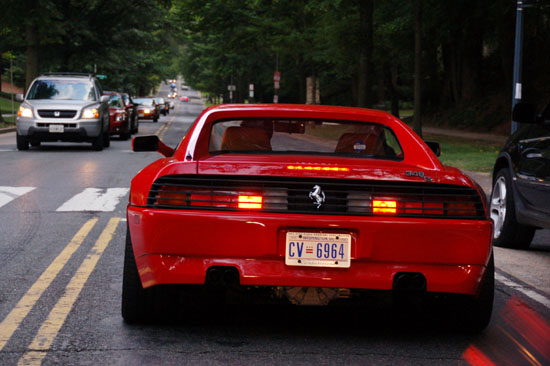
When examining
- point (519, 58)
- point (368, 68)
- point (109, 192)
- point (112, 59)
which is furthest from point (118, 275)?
point (112, 59)

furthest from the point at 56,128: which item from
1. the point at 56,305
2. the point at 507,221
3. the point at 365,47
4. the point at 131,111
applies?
the point at 56,305

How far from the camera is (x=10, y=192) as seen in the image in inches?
501

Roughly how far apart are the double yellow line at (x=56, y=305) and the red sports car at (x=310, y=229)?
0.66 metres

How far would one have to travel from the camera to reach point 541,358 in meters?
4.78

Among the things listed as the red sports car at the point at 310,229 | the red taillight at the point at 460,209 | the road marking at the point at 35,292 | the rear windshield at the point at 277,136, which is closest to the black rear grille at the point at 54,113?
the road marking at the point at 35,292

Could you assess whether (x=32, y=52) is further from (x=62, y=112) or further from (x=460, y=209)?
(x=460, y=209)

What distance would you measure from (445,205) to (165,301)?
1693 mm

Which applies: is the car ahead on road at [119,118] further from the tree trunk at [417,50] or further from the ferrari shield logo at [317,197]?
the ferrari shield logo at [317,197]

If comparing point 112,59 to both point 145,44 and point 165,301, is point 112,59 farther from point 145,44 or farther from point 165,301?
point 165,301

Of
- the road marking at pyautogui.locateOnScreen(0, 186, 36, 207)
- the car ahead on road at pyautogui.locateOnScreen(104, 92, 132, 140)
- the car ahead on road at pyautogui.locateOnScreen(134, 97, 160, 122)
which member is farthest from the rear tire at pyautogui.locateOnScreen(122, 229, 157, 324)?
the car ahead on road at pyautogui.locateOnScreen(134, 97, 160, 122)

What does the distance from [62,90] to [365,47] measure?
1322 cm

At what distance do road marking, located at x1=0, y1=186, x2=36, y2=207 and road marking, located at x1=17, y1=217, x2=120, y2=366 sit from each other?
368 cm

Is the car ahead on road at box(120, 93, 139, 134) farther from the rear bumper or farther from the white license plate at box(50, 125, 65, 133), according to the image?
the rear bumper

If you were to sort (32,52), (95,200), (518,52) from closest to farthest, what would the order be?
(95,200) < (518,52) < (32,52)
